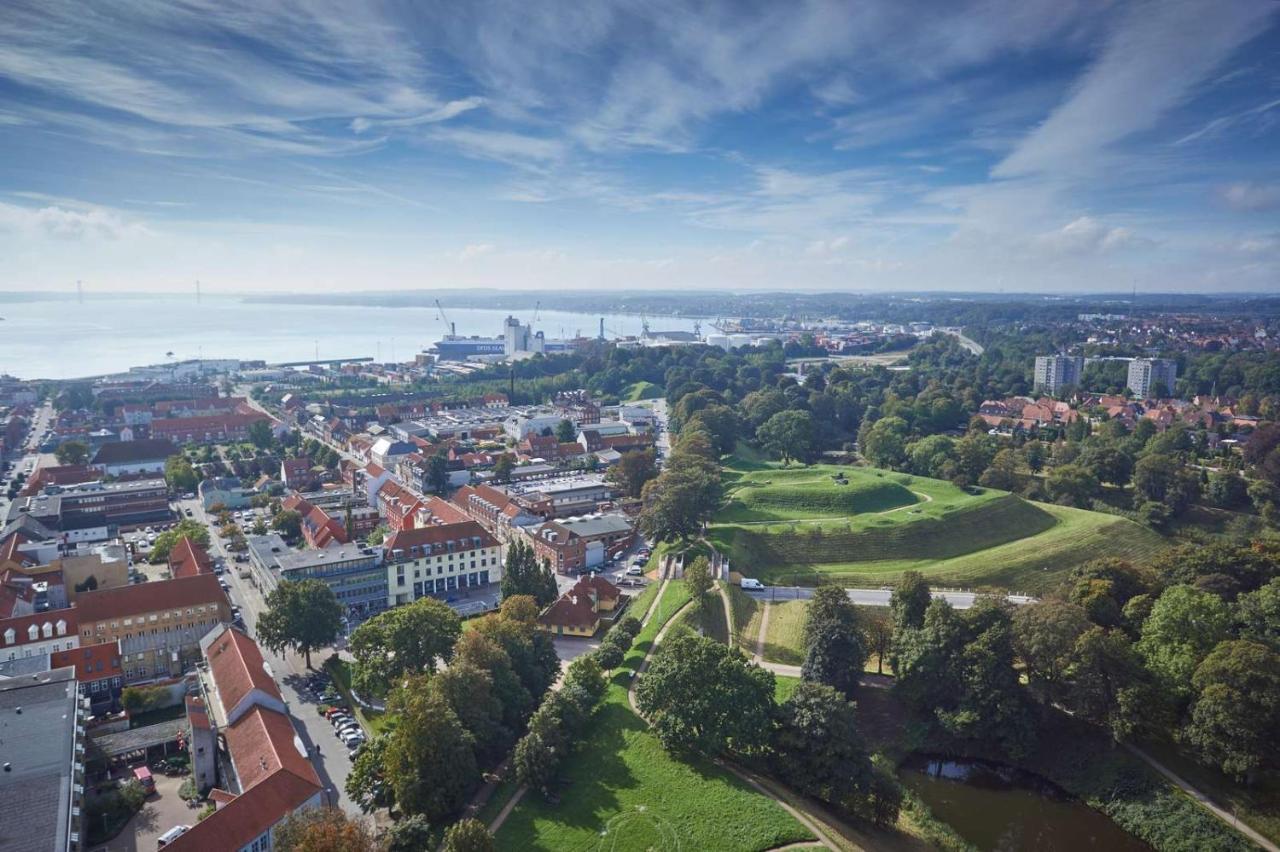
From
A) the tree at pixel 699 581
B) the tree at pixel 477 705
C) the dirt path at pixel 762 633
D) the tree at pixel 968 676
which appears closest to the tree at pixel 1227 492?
the tree at pixel 968 676

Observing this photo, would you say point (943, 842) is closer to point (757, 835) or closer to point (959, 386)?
point (757, 835)

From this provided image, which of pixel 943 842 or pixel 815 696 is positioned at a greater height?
pixel 815 696

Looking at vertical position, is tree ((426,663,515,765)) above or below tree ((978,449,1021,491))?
below

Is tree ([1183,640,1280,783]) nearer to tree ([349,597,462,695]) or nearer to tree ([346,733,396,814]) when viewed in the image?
tree ([346,733,396,814])

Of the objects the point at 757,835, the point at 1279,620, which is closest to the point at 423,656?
the point at 757,835

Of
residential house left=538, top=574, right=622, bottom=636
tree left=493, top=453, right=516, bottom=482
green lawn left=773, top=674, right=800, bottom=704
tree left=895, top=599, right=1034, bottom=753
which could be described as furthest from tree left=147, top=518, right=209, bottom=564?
tree left=895, top=599, right=1034, bottom=753

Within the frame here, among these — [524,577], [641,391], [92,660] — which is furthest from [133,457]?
[641,391]

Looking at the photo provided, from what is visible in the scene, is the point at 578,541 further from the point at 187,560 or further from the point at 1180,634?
the point at 1180,634
